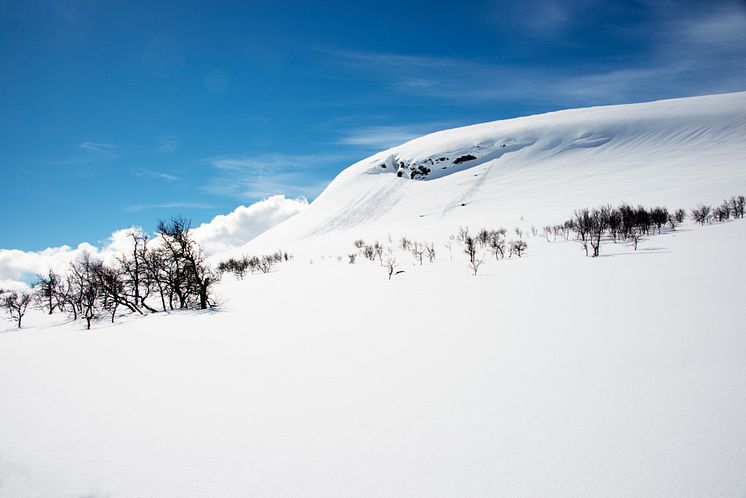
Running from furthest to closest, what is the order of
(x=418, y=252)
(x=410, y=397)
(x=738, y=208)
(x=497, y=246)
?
(x=418, y=252)
(x=738, y=208)
(x=497, y=246)
(x=410, y=397)

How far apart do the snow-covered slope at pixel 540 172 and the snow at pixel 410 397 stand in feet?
116

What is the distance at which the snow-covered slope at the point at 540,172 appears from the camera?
1898 inches

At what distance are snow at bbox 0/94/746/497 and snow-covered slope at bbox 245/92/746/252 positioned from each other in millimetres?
35324

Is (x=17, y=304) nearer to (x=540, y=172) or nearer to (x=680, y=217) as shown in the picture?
(x=680, y=217)

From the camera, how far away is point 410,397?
4484 mm

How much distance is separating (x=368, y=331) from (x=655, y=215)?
3268 centimetres

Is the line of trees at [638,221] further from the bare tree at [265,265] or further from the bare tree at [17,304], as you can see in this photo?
the bare tree at [17,304]

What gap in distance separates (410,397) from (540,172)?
82.0m

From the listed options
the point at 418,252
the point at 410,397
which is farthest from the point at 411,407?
the point at 418,252

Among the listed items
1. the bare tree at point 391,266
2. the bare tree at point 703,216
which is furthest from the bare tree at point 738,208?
the bare tree at point 391,266

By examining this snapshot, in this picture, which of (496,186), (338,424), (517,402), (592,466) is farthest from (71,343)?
(496,186)

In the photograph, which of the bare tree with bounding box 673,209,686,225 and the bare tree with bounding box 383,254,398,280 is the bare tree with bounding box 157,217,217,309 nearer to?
the bare tree with bounding box 383,254,398,280

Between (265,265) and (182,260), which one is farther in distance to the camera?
(265,265)

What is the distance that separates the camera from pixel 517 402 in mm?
4152
